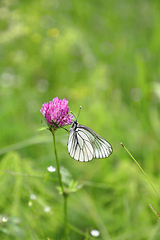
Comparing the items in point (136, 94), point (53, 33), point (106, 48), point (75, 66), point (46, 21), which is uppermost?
point (46, 21)

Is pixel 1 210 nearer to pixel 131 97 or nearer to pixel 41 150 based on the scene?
pixel 41 150

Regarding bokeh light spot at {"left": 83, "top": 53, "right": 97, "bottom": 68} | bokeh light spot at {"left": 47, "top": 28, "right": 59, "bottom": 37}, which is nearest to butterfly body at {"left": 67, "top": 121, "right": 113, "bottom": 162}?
bokeh light spot at {"left": 83, "top": 53, "right": 97, "bottom": 68}

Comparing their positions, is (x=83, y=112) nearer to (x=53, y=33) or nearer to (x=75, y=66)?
(x=75, y=66)

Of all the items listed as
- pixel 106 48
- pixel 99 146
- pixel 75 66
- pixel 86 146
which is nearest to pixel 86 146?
pixel 86 146

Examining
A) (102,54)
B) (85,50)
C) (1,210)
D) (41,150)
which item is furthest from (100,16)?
(1,210)

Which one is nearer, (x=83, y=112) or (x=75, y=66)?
(x=83, y=112)

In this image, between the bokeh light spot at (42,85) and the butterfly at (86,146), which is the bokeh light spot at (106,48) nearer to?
the bokeh light spot at (42,85)

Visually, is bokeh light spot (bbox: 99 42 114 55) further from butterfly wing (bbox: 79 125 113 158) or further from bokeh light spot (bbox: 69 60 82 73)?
butterfly wing (bbox: 79 125 113 158)

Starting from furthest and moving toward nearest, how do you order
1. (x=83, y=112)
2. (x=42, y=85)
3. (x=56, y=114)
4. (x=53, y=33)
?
1. (x=53, y=33)
2. (x=42, y=85)
3. (x=83, y=112)
4. (x=56, y=114)
